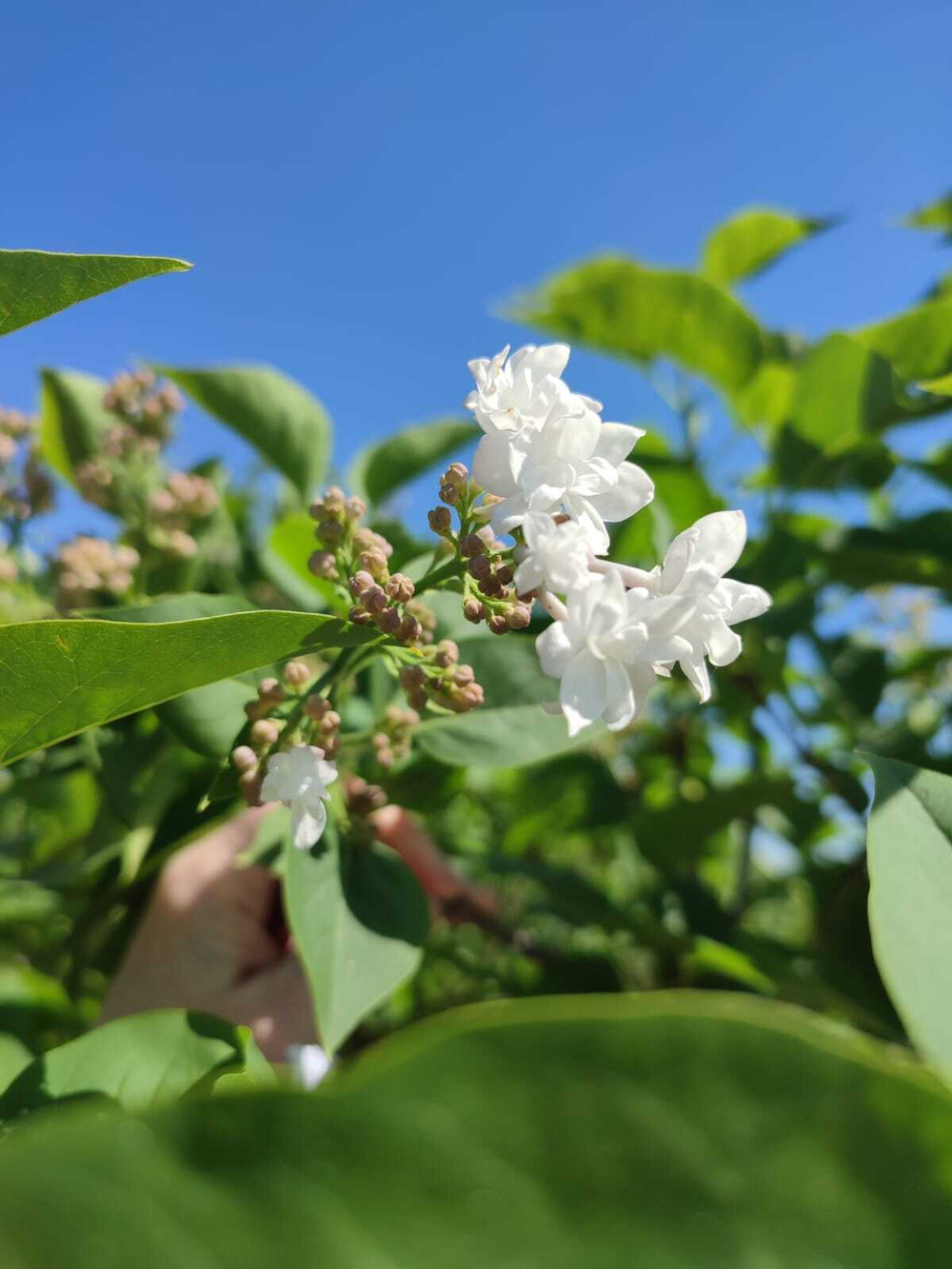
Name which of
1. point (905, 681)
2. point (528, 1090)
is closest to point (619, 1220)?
point (528, 1090)

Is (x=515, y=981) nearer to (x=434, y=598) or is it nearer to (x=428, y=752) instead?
(x=428, y=752)

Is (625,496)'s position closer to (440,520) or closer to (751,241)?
(440,520)

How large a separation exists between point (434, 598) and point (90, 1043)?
458mm

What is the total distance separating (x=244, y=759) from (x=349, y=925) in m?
0.21

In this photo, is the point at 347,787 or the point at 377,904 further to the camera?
the point at 347,787

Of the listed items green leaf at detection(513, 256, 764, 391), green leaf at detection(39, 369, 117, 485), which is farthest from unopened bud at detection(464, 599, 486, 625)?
green leaf at detection(39, 369, 117, 485)

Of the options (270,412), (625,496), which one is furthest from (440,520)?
(270,412)

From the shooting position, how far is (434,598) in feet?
2.91

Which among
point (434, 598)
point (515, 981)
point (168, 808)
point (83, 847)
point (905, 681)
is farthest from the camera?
point (905, 681)

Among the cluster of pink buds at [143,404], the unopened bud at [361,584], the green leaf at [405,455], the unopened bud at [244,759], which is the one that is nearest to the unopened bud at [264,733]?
the unopened bud at [244,759]

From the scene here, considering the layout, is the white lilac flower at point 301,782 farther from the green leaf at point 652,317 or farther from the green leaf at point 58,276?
the green leaf at point 652,317

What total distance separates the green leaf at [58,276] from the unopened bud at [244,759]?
333 mm

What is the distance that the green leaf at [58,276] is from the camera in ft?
2.01

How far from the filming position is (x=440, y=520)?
70cm
